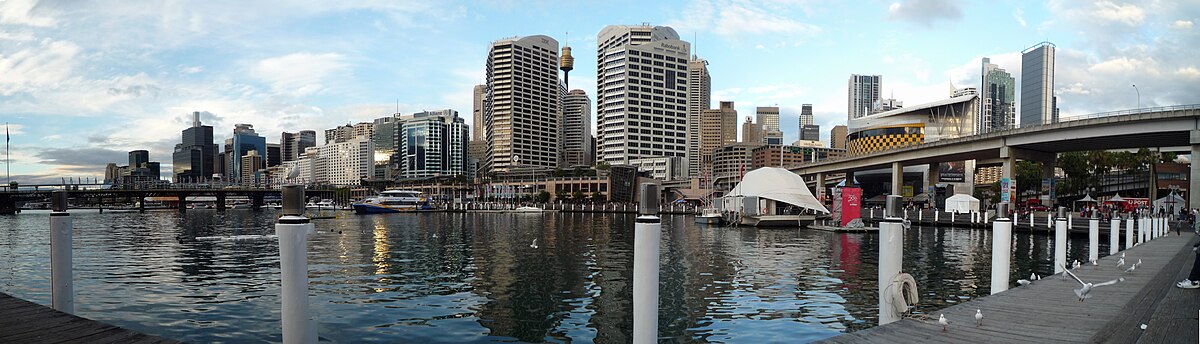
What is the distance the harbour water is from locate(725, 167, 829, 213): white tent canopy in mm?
25080

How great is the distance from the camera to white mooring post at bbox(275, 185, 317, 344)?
19.1ft

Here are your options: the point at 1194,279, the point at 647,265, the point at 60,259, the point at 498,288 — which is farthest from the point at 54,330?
the point at 1194,279

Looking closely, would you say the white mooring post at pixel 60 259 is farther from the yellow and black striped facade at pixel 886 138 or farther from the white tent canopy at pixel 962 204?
the yellow and black striped facade at pixel 886 138

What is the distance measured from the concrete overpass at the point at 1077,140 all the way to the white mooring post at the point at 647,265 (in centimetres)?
6425

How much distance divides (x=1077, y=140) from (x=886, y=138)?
283 ft

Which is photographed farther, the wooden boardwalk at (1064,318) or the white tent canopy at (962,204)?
the white tent canopy at (962,204)

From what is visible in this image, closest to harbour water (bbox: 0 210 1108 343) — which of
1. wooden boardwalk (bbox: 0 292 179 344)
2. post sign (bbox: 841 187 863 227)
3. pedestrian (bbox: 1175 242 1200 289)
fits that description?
wooden boardwalk (bbox: 0 292 179 344)

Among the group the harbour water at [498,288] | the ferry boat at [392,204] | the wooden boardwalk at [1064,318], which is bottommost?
the ferry boat at [392,204]

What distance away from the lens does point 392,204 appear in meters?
125

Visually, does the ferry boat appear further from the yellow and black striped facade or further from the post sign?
the yellow and black striped facade

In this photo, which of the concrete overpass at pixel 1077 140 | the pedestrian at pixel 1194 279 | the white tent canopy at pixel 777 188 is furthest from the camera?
the white tent canopy at pixel 777 188

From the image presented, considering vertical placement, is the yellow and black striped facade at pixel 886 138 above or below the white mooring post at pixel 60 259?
above

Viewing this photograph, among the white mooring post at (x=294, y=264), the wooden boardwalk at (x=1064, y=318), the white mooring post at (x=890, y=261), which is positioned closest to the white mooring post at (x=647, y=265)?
the wooden boardwalk at (x=1064, y=318)

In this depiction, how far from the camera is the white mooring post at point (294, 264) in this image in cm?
583
